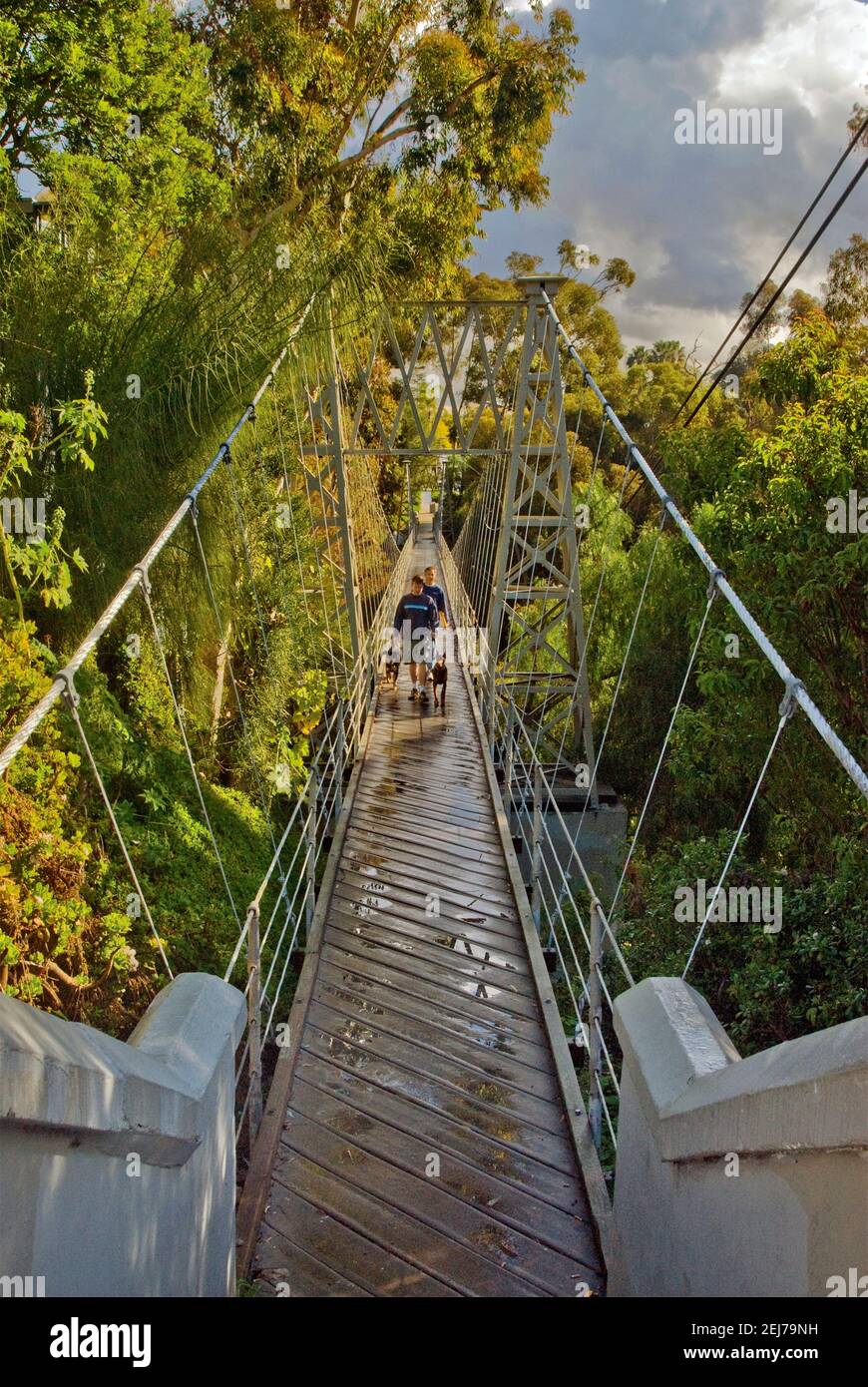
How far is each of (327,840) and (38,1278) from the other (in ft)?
15.9

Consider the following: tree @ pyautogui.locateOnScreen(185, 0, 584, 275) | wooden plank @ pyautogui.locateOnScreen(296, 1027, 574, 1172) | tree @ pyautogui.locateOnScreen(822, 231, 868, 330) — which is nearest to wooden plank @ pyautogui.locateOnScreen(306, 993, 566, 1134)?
wooden plank @ pyautogui.locateOnScreen(296, 1027, 574, 1172)

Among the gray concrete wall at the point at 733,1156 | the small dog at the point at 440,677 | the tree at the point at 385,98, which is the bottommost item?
the gray concrete wall at the point at 733,1156

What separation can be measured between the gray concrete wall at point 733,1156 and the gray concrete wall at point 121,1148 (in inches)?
33.9

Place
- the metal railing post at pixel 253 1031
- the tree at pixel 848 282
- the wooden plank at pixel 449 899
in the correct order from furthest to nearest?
the tree at pixel 848 282, the wooden plank at pixel 449 899, the metal railing post at pixel 253 1031

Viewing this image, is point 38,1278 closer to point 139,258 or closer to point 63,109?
point 139,258

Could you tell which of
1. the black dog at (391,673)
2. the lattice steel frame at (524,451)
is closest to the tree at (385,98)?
the lattice steel frame at (524,451)

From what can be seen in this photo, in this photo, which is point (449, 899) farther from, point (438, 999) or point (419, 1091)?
point (419, 1091)

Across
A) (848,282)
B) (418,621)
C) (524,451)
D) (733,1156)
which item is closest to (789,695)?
(733,1156)

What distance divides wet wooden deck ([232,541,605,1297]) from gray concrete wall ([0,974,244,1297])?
583 mm

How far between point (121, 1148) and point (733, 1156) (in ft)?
3.01

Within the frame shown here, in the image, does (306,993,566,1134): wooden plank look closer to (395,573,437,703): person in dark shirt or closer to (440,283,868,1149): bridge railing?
(440,283,868,1149): bridge railing

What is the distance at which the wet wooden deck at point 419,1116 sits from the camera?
2.80 metres

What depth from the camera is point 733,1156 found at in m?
1.66

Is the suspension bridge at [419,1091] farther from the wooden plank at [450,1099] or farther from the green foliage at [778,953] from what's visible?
the green foliage at [778,953]
